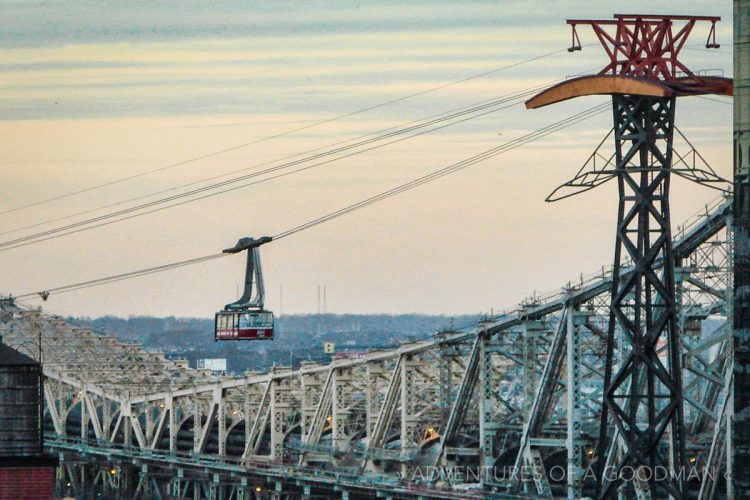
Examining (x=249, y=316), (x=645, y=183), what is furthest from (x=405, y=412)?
(x=645, y=183)

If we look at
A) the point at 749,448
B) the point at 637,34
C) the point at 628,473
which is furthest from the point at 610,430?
the point at 749,448

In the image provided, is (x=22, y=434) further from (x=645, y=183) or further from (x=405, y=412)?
(x=405, y=412)

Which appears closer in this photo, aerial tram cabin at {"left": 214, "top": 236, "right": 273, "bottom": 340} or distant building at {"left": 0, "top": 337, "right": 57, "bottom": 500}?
distant building at {"left": 0, "top": 337, "right": 57, "bottom": 500}

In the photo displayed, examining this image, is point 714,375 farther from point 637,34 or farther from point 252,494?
point 252,494

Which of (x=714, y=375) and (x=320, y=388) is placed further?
(x=320, y=388)

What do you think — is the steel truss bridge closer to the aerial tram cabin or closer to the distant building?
the aerial tram cabin

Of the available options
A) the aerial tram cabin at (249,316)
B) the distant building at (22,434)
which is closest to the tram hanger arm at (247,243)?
the aerial tram cabin at (249,316)

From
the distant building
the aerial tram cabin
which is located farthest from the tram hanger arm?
the distant building
